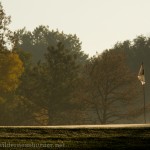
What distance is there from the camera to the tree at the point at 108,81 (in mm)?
52281

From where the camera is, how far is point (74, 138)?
14305 millimetres

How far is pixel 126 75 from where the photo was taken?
52.7 m

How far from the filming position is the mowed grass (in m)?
12.8

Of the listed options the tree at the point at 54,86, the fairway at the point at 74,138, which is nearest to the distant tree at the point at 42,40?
the tree at the point at 54,86

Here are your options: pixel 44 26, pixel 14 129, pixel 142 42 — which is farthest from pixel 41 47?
pixel 14 129

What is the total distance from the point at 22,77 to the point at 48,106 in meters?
5.45

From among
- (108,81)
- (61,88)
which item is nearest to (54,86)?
(61,88)

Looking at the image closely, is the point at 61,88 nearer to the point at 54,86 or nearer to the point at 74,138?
the point at 54,86

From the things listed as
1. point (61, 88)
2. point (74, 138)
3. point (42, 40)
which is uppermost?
point (42, 40)

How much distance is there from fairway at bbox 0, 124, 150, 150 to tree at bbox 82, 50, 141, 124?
36.1m

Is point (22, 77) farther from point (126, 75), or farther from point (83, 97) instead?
point (126, 75)

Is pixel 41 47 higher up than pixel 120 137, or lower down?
higher up

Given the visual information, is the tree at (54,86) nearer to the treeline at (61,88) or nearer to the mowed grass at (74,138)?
the treeline at (61,88)

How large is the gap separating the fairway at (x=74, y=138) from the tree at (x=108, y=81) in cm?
3606
